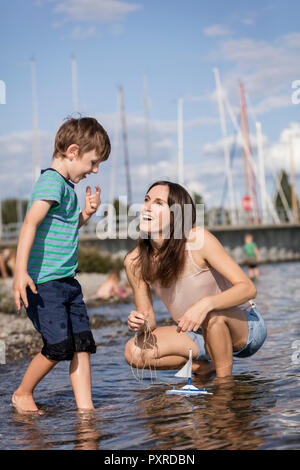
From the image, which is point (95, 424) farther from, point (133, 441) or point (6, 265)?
point (6, 265)

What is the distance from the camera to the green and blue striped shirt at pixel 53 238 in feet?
12.0

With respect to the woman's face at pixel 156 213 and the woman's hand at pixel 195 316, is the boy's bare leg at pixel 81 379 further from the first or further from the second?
the woman's face at pixel 156 213

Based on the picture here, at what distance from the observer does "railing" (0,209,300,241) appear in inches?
1291

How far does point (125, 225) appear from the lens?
3544 cm

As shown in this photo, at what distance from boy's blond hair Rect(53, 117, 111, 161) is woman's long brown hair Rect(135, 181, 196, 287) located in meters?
0.44

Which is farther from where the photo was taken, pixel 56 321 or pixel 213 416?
pixel 56 321

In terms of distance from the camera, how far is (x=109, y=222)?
111ft

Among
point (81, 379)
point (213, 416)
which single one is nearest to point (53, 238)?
point (81, 379)

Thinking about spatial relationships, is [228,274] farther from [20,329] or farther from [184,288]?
[20,329]

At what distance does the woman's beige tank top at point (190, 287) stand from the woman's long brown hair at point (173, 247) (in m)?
0.05

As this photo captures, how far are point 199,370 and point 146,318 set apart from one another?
2.54 ft

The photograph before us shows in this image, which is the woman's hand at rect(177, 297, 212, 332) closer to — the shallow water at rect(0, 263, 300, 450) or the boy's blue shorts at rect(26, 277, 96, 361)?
the shallow water at rect(0, 263, 300, 450)

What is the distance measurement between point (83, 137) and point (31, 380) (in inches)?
59.2

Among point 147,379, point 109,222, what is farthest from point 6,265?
point 147,379
